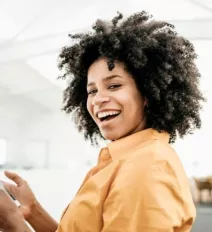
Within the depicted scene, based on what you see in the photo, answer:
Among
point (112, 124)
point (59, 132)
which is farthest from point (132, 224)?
point (59, 132)

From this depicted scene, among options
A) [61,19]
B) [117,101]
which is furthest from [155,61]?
[61,19]

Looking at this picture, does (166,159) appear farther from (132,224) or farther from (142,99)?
(142,99)

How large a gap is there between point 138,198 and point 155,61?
564 mm

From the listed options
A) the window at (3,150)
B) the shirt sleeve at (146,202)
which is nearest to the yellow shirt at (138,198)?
the shirt sleeve at (146,202)

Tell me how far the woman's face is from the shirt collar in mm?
54

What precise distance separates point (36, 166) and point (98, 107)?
422 inches

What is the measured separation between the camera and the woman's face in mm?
1228

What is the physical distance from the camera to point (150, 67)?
132 centimetres

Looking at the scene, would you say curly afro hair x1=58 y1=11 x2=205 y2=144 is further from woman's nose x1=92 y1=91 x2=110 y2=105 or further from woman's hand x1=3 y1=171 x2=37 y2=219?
woman's hand x1=3 y1=171 x2=37 y2=219

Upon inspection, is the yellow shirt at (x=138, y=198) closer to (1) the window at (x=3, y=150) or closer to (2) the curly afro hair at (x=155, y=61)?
(2) the curly afro hair at (x=155, y=61)

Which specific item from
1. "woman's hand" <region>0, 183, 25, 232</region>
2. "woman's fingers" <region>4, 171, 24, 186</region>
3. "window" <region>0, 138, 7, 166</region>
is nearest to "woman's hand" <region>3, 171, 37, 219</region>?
"woman's fingers" <region>4, 171, 24, 186</region>

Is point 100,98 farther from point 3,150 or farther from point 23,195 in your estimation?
point 3,150

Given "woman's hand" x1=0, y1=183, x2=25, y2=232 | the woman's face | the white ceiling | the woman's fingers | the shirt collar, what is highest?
the white ceiling

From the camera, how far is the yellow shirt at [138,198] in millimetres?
933
